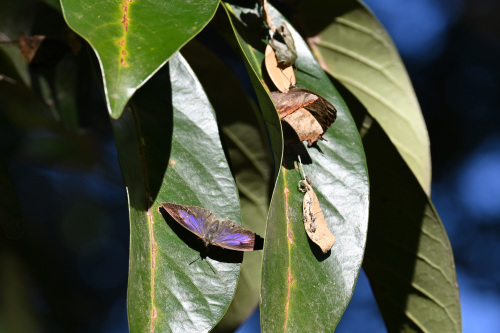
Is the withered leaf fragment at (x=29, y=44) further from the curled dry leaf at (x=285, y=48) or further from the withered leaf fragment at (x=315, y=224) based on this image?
the withered leaf fragment at (x=315, y=224)

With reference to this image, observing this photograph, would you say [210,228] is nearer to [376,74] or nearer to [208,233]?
[208,233]

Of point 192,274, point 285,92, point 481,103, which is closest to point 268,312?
point 192,274

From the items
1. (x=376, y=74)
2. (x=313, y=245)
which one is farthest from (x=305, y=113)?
(x=376, y=74)

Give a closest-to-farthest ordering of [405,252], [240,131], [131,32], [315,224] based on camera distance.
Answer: [131,32], [315,224], [405,252], [240,131]

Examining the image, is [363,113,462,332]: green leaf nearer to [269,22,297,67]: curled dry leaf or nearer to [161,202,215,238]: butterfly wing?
[269,22,297,67]: curled dry leaf

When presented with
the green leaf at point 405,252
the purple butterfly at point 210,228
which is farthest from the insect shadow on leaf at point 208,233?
the green leaf at point 405,252

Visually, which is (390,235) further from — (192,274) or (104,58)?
(104,58)
